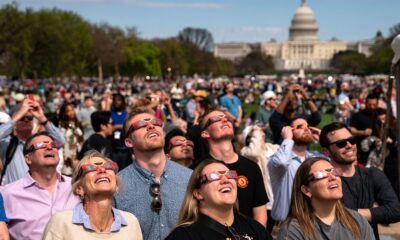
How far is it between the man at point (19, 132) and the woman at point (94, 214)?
245 centimetres

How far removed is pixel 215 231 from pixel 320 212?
0.70 metres

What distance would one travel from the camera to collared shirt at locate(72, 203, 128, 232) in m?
4.45

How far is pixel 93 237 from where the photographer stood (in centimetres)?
442

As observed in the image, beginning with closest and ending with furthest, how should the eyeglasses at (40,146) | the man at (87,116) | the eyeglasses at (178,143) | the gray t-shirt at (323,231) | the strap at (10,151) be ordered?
the gray t-shirt at (323,231), the eyeglasses at (40,146), the eyeglasses at (178,143), the strap at (10,151), the man at (87,116)

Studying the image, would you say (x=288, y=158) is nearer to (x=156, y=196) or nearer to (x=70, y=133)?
(x=156, y=196)

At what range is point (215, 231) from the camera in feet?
13.6

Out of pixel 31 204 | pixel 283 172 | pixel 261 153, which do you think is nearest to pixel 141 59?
pixel 261 153

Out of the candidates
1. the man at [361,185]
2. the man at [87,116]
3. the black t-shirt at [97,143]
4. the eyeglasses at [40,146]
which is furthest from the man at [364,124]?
the eyeglasses at [40,146]

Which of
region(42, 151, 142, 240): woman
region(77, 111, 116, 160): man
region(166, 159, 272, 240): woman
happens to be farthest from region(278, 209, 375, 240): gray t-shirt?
region(77, 111, 116, 160): man

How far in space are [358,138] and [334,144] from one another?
558 centimetres

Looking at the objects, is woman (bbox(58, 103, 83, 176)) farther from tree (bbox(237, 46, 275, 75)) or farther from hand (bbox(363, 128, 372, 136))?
tree (bbox(237, 46, 275, 75))

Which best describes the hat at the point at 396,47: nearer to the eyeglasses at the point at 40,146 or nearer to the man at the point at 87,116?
the eyeglasses at the point at 40,146

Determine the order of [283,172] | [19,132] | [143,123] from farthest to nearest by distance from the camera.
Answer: [19,132] → [283,172] → [143,123]

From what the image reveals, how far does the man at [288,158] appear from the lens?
625cm
